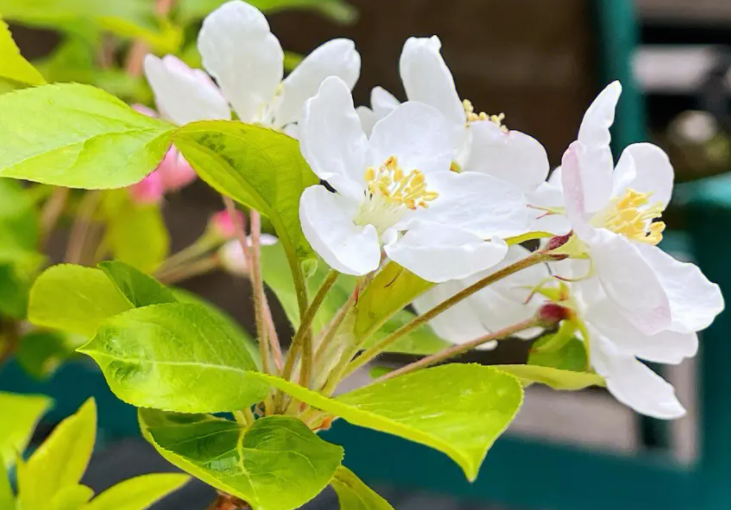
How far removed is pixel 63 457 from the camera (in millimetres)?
288

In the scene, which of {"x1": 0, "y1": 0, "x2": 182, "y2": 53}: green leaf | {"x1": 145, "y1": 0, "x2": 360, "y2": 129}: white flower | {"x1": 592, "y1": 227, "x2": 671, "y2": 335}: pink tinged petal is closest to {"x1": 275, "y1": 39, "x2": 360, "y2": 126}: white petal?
{"x1": 145, "y1": 0, "x2": 360, "y2": 129}: white flower

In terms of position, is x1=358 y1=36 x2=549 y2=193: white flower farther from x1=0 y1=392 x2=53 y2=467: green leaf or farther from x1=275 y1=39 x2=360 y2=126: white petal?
x1=0 y1=392 x2=53 y2=467: green leaf

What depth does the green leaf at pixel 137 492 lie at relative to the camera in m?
0.26

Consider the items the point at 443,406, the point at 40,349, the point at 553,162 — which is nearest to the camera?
the point at 443,406

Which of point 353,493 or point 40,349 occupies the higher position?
point 353,493

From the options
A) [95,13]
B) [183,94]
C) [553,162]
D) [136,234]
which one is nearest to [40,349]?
[136,234]

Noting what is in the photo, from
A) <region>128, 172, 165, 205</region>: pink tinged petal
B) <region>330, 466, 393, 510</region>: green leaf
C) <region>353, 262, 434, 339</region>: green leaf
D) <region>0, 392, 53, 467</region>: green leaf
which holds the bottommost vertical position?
<region>0, 392, 53, 467</region>: green leaf

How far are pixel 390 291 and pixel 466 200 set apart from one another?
33mm

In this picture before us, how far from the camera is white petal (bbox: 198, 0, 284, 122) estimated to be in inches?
10.1

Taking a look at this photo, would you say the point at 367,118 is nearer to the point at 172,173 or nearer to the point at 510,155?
the point at 510,155

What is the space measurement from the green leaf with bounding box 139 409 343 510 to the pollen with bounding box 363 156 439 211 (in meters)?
0.07

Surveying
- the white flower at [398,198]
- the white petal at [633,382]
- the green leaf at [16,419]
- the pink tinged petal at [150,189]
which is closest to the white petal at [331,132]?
the white flower at [398,198]

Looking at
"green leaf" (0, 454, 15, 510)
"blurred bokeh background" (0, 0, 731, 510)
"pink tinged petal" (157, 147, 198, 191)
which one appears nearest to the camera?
"green leaf" (0, 454, 15, 510)

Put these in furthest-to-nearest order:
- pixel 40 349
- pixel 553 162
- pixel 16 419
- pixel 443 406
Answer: pixel 553 162
pixel 40 349
pixel 16 419
pixel 443 406
